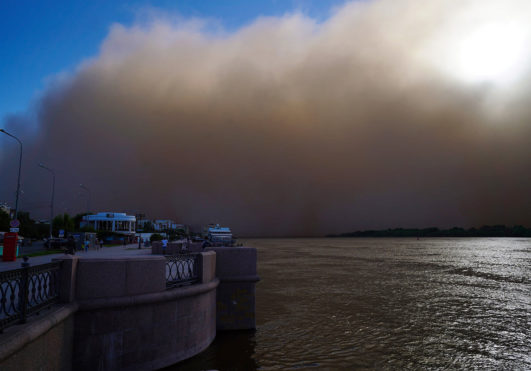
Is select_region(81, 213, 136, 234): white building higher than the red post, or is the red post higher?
select_region(81, 213, 136, 234): white building

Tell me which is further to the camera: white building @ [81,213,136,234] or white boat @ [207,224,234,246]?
white building @ [81,213,136,234]

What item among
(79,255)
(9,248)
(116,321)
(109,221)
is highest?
(109,221)

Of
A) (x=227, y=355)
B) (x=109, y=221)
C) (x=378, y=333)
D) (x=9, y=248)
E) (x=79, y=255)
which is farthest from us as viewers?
(x=109, y=221)

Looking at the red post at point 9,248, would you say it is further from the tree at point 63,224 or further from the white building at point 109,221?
the white building at point 109,221

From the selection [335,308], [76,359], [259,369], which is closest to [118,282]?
[76,359]

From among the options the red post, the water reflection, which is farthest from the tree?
the water reflection

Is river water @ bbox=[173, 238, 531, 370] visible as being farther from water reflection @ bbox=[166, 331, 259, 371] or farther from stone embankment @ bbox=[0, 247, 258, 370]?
stone embankment @ bbox=[0, 247, 258, 370]

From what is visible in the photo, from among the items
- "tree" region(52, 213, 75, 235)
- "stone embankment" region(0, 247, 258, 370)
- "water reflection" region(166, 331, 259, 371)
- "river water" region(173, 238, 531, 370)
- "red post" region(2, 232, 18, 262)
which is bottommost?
"river water" region(173, 238, 531, 370)

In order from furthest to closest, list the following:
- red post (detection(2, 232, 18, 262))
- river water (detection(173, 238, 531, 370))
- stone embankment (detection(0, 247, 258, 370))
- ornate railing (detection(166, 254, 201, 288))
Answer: red post (detection(2, 232, 18, 262))
river water (detection(173, 238, 531, 370))
ornate railing (detection(166, 254, 201, 288))
stone embankment (detection(0, 247, 258, 370))

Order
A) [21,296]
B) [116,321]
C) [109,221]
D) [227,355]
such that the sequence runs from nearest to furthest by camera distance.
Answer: [21,296]
[116,321]
[227,355]
[109,221]

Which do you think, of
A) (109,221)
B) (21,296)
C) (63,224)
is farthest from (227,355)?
(109,221)

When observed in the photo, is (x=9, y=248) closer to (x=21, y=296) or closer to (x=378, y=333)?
(x=21, y=296)

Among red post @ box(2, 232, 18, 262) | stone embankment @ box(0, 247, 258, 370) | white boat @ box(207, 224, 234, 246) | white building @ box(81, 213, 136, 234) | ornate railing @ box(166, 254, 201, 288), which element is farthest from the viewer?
white building @ box(81, 213, 136, 234)

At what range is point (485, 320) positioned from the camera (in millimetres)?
17469
